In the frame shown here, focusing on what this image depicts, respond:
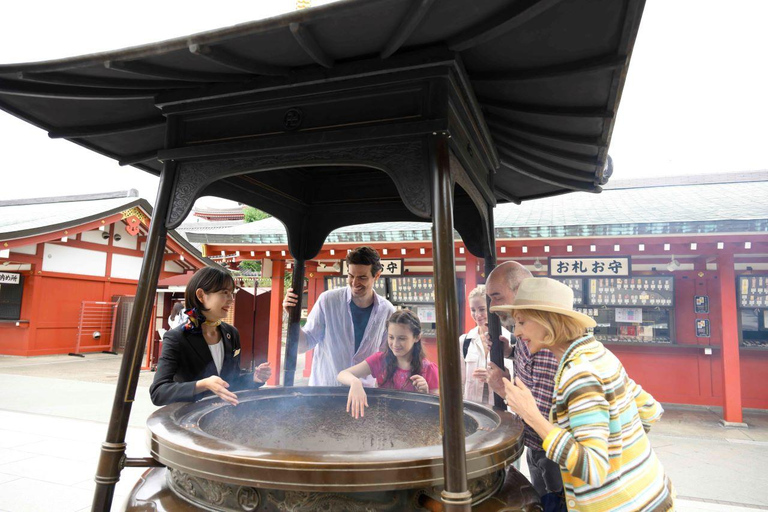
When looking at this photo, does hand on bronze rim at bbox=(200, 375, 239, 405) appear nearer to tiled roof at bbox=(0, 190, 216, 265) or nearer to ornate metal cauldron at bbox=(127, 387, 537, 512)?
ornate metal cauldron at bbox=(127, 387, 537, 512)

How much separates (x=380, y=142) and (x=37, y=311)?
563 inches

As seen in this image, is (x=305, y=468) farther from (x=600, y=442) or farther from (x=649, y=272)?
(x=649, y=272)

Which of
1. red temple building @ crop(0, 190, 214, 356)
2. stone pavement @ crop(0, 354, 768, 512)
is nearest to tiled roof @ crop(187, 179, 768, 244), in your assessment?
stone pavement @ crop(0, 354, 768, 512)

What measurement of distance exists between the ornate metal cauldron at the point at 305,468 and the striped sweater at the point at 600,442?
28 cm

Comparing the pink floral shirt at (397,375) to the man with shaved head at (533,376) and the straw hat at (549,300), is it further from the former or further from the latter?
the straw hat at (549,300)

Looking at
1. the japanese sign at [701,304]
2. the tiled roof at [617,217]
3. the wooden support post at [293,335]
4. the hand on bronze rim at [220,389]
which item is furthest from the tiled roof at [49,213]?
the japanese sign at [701,304]

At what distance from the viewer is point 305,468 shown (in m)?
1.38

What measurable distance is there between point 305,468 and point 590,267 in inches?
303

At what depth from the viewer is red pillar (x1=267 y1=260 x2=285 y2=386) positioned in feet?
28.9

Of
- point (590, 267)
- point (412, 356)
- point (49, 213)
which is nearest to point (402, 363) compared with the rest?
point (412, 356)

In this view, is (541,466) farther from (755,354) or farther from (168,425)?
(755,354)

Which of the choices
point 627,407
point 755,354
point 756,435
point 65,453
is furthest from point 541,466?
point 755,354

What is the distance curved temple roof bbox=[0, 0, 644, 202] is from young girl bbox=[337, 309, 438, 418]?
4.22ft

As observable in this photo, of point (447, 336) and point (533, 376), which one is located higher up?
point (447, 336)
